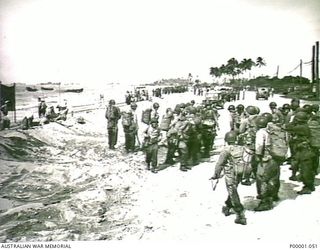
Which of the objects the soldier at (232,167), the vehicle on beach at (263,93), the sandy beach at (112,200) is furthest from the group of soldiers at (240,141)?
the vehicle on beach at (263,93)

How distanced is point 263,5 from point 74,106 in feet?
8.49

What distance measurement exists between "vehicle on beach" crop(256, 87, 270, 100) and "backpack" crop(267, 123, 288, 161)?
884 mm

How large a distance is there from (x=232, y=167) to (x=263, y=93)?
53.4 inches

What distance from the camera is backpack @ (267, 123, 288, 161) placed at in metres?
3.08

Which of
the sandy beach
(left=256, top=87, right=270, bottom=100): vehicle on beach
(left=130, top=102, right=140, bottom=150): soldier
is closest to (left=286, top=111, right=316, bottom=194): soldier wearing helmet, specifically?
the sandy beach

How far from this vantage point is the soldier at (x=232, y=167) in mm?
2869

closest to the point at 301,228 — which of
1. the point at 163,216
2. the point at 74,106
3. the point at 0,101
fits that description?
the point at 163,216

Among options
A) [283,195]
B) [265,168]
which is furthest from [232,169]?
[283,195]

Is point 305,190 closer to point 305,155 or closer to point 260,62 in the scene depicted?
point 305,155

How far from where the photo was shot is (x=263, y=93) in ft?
Answer: 13.1

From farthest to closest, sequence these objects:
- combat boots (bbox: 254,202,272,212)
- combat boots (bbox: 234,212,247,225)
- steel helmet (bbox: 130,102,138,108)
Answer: steel helmet (bbox: 130,102,138,108)
combat boots (bbox: 254,202,272,212)
combat boots (bbox: 234,212,247,225)

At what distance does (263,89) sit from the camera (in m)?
3.96

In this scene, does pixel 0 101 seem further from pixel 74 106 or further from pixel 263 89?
pixel 263 89

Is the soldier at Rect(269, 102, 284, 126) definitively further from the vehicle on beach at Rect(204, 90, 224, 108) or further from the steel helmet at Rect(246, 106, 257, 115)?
the vehicle on beach at Rect(204, 90, 224, 108)
